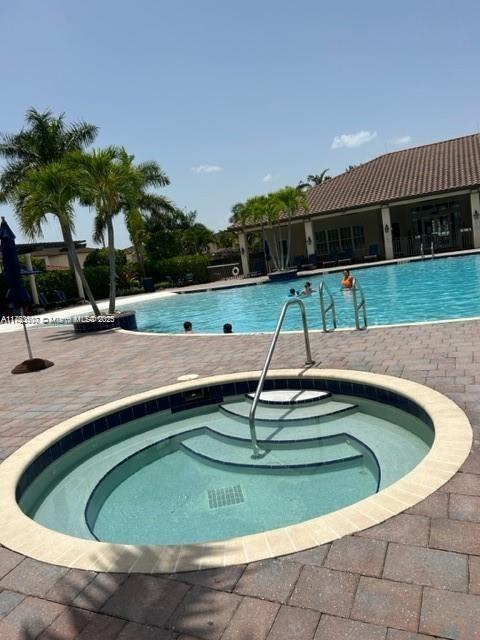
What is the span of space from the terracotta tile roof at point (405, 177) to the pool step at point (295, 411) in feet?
78.5

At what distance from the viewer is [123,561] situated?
9.50ft

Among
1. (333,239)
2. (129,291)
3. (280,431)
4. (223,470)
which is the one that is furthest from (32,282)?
(223,470)

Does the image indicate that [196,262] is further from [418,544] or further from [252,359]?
[418,544]

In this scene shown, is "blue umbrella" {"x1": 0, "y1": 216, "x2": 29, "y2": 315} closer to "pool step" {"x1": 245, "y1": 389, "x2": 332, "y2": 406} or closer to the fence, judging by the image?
"pool step" {"x1": 245, "y1": 389, "x2": 332, "y2": 406}

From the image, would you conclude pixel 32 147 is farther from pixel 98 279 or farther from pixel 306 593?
pixel 306 593

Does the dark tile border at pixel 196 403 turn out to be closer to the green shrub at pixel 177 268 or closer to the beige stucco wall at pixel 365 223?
the beige stucco wall at pixel 365 223

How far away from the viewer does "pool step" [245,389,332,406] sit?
6.15 metres

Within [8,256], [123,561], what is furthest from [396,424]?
[8,256]

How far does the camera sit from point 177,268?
106ft

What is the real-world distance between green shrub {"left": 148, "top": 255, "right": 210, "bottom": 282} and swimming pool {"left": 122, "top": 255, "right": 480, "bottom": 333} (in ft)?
22.6

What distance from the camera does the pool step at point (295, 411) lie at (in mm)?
5789

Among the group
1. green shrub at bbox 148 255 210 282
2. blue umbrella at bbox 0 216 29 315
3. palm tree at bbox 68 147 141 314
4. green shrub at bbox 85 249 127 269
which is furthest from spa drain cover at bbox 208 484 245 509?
green shrub at bbox 85 249 127 269

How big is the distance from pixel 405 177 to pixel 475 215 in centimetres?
551

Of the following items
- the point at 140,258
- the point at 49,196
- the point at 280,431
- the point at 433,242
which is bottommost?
the point at 280,431
